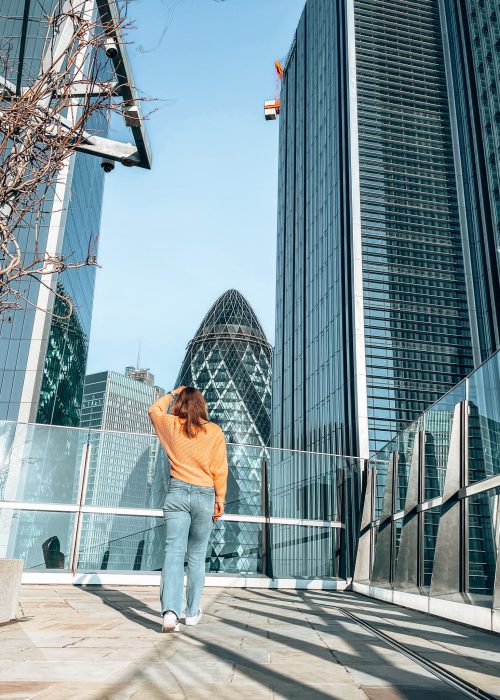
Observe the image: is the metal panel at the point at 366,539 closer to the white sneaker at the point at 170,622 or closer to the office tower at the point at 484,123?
the white sneaker at the point at 170,622

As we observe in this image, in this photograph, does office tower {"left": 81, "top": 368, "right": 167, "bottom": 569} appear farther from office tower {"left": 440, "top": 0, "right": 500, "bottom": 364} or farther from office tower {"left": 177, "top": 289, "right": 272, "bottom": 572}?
office tower {"left": 177, "top": 289, "right": 272, "bottom": 572}

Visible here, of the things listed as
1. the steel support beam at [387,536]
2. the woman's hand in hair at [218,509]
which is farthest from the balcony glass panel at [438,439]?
the woman's hand in hair at [218,509]

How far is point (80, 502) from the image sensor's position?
31.1ft

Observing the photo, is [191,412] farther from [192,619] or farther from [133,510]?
[133,510]

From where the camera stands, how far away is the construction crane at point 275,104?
117125 millimetres

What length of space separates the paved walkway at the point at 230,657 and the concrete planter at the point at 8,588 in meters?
0.12

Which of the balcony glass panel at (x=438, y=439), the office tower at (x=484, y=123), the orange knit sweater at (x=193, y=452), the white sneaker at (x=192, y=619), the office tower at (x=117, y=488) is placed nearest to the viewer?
the white sneaker at (x=192, y=619)

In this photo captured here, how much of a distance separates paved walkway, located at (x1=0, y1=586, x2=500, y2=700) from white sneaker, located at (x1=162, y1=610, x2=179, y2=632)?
78 mm

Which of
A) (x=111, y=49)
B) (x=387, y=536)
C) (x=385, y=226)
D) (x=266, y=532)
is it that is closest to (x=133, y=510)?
(x=266, y=532)

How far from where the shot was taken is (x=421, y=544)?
22.6 ft

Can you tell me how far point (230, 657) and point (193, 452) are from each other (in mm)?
1680

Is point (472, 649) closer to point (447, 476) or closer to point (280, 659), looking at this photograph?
point (280, 659)

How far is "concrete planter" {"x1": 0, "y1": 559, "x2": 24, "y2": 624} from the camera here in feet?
14.3

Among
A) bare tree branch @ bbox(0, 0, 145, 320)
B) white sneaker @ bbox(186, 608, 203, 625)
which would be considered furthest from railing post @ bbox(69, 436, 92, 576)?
bare tree branch @ bbox(0, 0, 145, 320)
